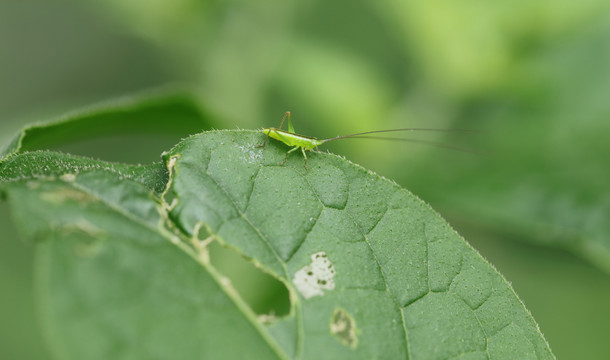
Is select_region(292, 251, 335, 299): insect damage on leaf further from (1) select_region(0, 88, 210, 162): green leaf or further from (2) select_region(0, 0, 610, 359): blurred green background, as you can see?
(2) select_region(0, 0, 610, 359): blurred green background

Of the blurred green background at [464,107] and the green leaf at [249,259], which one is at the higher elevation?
the blurred green background at [464,107]

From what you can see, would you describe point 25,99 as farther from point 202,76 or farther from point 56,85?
point 202,76

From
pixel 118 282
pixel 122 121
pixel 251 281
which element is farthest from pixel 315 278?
pixel 122 121

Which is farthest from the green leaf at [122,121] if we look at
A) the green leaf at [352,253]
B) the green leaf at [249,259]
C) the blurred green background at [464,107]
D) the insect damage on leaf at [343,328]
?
the insect damage on leaf at [343,328]

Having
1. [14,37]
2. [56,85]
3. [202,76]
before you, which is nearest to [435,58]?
→ [202,76]

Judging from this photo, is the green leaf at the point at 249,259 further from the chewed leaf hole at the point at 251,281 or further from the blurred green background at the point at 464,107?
the blurred green background at the point at 464,107

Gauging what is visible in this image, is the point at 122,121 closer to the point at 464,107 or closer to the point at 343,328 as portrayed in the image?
the point at 343,328

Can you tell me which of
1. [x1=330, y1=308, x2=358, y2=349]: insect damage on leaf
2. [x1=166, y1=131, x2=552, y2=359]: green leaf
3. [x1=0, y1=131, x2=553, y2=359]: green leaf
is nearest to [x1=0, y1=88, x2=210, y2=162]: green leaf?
[x1=0, y1=131, x2=553, y2=359]: green leaf
